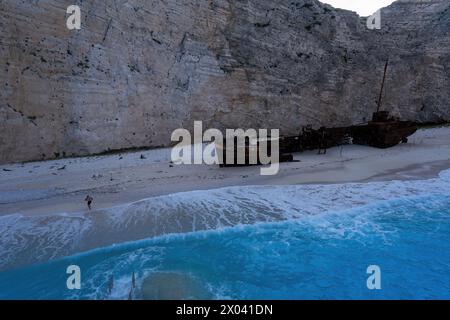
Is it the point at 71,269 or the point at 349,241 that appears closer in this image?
the point at 71,269

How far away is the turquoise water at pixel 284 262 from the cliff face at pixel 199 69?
37.9 feet

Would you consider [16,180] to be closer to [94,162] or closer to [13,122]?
[94,162]

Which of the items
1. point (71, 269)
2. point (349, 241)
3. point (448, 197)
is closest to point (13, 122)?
point (71, 269)

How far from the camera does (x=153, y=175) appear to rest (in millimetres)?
13055

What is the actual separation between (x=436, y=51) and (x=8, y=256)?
30079 millimetres

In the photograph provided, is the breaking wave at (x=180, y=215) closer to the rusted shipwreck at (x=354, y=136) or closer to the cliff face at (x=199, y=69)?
the rusted shipwreck at (x=354, y=136)

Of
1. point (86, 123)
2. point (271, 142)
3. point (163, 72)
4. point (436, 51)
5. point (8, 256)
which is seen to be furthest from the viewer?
point (436, 51)

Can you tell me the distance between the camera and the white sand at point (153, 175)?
10.6 metres

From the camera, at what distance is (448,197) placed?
420 inches

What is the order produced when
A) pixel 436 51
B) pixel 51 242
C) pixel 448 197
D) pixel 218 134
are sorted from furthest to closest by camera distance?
pixel 436 51
pixel 218 134
pixel 448 197
pixel 51 242

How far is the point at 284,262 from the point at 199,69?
1758 centimetres

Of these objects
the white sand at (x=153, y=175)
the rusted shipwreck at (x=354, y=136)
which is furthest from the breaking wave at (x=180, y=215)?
the rusted shipwreck at (x=354, y=136)
